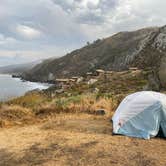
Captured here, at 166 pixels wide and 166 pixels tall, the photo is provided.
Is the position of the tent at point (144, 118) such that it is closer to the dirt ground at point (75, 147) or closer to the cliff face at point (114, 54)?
the dirt ground at point (75, 147)

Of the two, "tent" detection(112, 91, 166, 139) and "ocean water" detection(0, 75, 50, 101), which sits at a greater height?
"tent" detection(112, 91, 166, 139)

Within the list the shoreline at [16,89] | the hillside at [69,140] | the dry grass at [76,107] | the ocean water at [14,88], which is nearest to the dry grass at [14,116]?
the hillside at [69,140]

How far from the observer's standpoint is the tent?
10.3 m

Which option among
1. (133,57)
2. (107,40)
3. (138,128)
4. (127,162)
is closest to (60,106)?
(138,128)

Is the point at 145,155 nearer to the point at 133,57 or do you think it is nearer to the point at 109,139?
the point at 109,139

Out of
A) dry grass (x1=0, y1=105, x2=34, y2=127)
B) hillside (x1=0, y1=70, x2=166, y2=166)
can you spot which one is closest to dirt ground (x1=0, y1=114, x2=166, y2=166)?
hillside (x1=0, y1=70, x2=166, y2=166)

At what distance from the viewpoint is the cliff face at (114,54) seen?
180ft

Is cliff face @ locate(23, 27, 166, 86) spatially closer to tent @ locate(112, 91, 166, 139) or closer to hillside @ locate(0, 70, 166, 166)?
hillside @ locate(0, 70, 166, 166)

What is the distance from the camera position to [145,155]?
27.9 ft

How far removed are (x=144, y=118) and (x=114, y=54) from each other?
73316mm

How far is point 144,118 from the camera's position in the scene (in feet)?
34.8

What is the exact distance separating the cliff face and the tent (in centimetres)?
3893

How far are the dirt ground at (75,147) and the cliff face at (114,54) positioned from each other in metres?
39.3

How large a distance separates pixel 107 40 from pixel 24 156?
10267 centimetres
